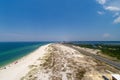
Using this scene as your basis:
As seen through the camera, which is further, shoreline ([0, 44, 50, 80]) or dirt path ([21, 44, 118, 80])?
shoreline ([0, 44, 50, 80])

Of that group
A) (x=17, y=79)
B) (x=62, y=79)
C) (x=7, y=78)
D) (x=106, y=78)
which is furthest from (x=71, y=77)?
(x=7, y=78)

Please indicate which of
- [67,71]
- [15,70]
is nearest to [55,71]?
[67,71]

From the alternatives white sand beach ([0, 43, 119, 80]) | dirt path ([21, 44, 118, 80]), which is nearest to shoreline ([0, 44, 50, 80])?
white sand beach ([0, 43, 119, 80])

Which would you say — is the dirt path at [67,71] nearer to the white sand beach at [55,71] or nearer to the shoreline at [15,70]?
the white sand beach at [55,71]

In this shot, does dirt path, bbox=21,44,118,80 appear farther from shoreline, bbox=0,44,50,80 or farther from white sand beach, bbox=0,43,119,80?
shoreline, bbox=0,44,50,80

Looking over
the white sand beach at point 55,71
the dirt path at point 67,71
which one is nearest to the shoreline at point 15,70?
the white sand beach at point 55,71

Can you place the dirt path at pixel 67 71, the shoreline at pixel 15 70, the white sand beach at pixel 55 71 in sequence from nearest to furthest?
the dirt path at pixel 67 71
the white sand beach at pixel 55 71
the shoreline at pixel 15 70

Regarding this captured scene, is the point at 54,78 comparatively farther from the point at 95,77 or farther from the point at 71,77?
the point at 95,77

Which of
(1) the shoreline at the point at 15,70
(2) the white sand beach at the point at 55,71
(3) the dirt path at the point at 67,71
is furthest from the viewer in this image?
(1) the shoreline at the point at 15,70

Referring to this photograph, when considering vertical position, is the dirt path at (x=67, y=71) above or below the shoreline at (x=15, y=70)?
above

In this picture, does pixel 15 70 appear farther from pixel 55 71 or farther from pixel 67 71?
pixel 67 71

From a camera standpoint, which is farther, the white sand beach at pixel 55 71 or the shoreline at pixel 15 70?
the shoreline at pixel 15 70

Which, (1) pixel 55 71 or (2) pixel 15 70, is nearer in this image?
(1) pixel 55 71
